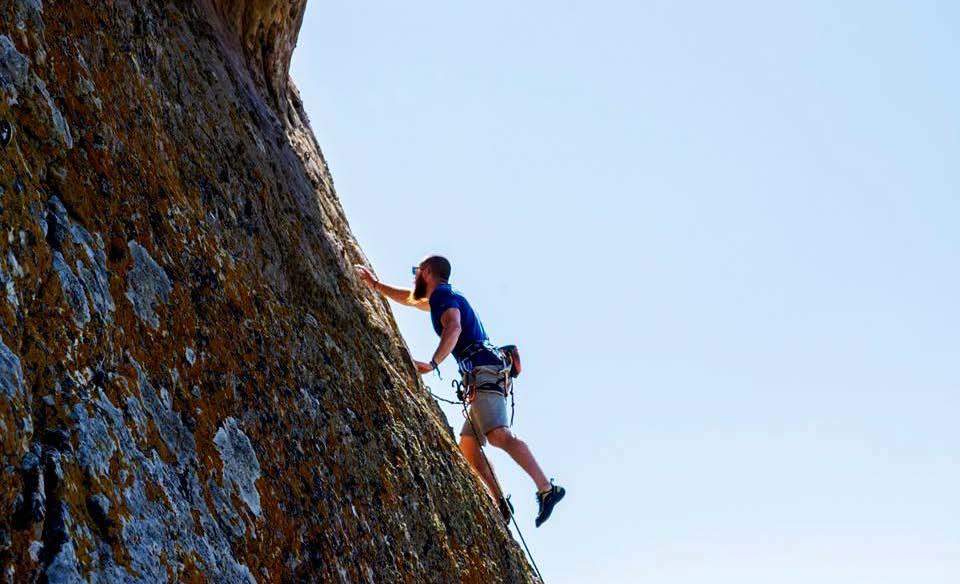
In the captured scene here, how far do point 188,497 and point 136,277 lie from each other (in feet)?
3.68

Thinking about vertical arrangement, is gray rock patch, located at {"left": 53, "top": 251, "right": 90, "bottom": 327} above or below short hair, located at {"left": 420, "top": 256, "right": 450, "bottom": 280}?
below

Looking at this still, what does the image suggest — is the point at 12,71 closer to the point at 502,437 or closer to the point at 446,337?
the point at 446,337

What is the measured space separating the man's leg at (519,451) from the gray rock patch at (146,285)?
16.8ft

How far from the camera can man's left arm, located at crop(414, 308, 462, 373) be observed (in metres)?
10.0

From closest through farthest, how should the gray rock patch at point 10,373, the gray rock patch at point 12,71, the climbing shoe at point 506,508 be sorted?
Answer: 1. the gray rock patch at point 10,373
2. the gray rock patch at point 12,71
3. the climbing shoe at point 506,508

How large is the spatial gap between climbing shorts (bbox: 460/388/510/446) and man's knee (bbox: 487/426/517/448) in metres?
0.04

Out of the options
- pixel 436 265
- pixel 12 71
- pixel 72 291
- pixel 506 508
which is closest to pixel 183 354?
pixel 72 291

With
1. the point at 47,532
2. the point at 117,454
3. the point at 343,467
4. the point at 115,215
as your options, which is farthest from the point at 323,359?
the point at 47,532

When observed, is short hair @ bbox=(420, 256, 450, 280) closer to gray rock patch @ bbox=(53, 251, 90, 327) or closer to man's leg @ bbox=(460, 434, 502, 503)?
man's leg @ bbox=(460, 434, 502, 503)

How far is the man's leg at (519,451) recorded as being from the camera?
10.1 m

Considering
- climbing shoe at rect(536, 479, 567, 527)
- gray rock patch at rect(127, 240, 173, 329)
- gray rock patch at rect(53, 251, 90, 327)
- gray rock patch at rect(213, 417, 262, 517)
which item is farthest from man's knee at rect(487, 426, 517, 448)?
gray rock patch at rect(53, 251, 90, 327)

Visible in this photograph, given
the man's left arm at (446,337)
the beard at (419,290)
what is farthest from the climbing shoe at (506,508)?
the beard at (419,290)

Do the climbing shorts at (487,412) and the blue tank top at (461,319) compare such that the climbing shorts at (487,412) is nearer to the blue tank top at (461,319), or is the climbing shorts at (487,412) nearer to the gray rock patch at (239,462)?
the blue tank top at (461,319)

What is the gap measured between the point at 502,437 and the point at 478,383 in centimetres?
53
